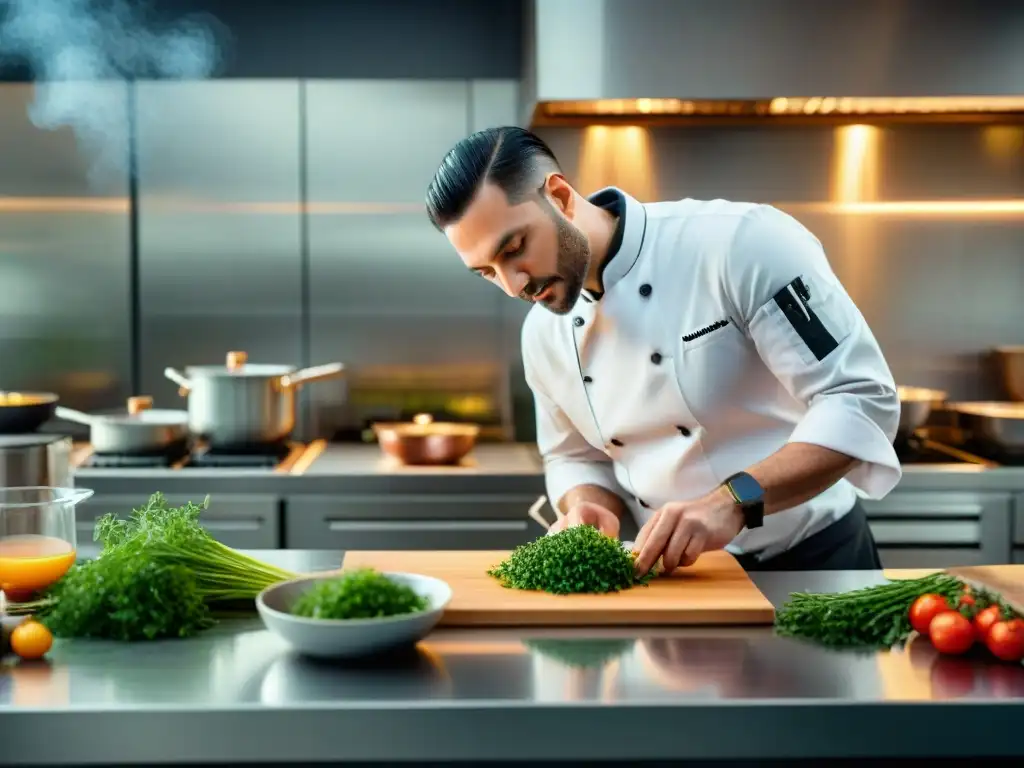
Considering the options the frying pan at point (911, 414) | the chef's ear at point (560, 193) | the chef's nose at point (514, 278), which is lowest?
the frying pan at point (911, 414)

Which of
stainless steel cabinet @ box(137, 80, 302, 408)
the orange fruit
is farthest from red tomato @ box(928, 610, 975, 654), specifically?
stainless steel cabinet @ box(137, 80, 302, 408)

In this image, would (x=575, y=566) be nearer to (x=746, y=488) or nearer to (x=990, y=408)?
(x=746, y=488)

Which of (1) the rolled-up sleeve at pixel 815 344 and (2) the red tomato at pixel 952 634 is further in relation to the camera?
(1) the rolled-up sleeve at pixel 815 344

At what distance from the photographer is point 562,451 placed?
7.39 ft

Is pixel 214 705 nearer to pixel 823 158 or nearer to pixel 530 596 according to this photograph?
pixel 530 596

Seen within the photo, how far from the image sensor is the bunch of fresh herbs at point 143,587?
56.7 inches

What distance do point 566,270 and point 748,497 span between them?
0.47 metres

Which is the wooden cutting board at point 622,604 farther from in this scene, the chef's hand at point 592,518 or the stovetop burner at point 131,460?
the stovetop burner at point 131,460

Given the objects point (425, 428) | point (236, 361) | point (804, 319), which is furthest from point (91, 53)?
point (804, 319)

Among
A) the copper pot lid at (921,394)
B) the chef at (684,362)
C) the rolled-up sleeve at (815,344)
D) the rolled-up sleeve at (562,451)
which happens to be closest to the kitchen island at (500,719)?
the chef at (684,362)

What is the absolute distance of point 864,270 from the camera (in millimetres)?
3740

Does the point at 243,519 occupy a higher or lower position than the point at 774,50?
lower

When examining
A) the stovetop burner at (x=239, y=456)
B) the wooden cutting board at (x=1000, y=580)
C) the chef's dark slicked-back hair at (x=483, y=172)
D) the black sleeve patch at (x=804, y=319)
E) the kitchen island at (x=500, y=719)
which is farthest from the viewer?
the stovetop burner at (x=239, y=456)

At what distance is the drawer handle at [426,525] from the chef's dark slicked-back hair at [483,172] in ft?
5.08
